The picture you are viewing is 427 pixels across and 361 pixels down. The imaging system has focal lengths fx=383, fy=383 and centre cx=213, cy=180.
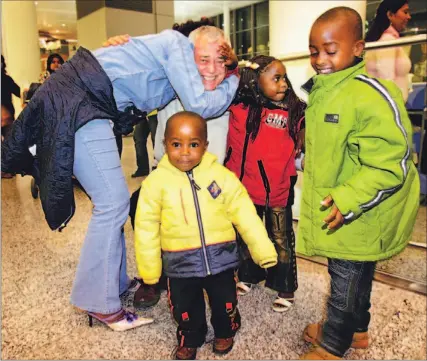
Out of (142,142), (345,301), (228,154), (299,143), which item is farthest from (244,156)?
(142,142)

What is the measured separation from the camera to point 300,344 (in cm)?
170

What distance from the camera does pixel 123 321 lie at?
183 cm

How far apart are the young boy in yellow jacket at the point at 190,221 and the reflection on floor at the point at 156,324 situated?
320 millimetres

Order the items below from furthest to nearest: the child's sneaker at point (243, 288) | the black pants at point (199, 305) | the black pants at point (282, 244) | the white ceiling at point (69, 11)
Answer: the white ceiling at point (69, 11) → the child's sneaker at point (243, 288) → the black pants at point (282, 244) → the black pants at point (199, 305)

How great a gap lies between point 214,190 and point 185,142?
8.8 inches

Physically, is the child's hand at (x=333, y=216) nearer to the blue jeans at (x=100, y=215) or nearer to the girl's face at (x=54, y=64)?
the blue jeans at (x=100, y=215)

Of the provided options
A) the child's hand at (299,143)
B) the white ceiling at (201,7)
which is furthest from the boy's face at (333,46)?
the white ceiling at (201,7)

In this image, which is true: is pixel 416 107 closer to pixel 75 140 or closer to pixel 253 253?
pixel 253 253

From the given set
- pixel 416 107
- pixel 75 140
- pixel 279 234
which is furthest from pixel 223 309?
pixel 416 107

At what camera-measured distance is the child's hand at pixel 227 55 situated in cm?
164

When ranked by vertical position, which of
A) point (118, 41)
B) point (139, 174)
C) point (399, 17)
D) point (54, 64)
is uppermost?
point (399, 17)

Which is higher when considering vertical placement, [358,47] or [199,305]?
[358,47]

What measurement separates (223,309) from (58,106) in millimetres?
1075

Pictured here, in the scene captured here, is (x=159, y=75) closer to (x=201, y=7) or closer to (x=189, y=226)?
(x=189, y=226)
